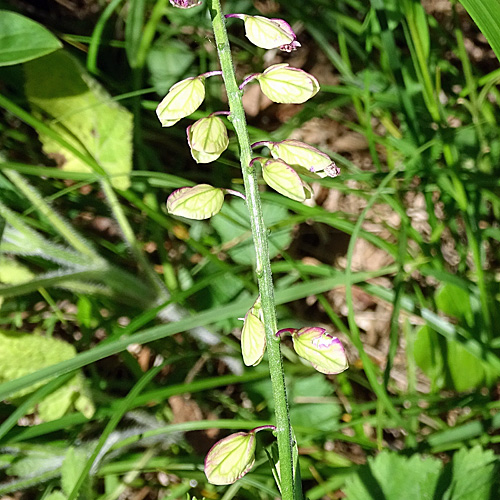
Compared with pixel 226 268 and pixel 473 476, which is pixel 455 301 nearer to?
pixel 473 476

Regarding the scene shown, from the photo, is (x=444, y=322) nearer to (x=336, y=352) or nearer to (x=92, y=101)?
(x=336, y=352)

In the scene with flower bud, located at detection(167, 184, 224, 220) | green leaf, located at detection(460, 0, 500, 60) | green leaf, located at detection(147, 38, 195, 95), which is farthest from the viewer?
green leaf, located at detection(147, 38, 195, 95)

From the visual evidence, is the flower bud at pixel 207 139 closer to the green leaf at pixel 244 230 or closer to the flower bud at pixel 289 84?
the flower bud at pixel 289 84

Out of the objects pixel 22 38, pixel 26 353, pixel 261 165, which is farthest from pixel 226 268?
pixel 261 165

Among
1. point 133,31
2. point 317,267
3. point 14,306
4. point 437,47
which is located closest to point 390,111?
point 437,47

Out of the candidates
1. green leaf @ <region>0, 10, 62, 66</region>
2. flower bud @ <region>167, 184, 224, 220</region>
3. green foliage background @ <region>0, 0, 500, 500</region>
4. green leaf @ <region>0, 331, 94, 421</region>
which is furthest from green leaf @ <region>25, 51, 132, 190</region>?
flower bud @ <region>167, 184, 224, 220</region>

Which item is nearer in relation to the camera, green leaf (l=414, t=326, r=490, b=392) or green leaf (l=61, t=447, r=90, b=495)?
green leaf (l=61, t=447, r=90, b=495)

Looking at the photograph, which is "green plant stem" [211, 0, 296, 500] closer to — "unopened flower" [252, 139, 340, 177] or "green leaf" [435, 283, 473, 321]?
"unopened flower" [252, 139, 340, 177]

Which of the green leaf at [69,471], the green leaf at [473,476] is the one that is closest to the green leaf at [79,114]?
the green leaf at [69,471]
